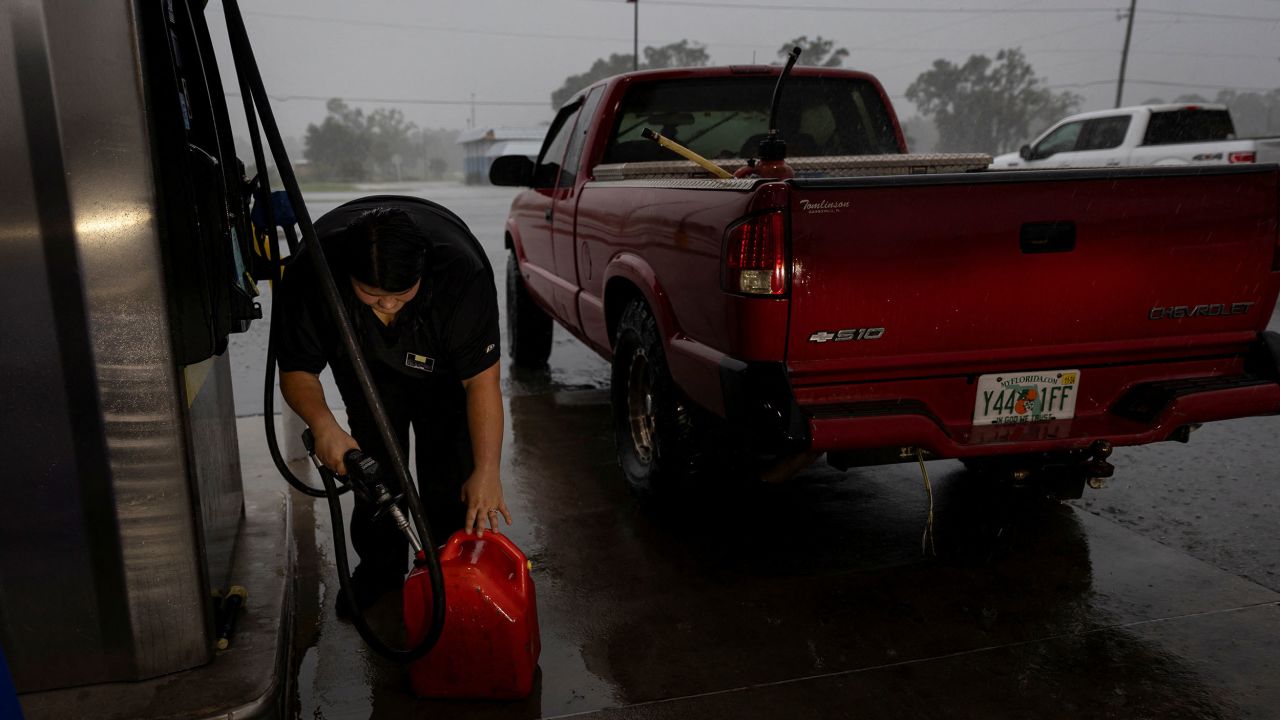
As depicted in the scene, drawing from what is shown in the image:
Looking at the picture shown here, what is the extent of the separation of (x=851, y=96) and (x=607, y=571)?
3.04 metres

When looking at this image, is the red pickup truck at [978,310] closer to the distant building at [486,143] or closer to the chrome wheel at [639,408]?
the chrome wheel at [639,408]

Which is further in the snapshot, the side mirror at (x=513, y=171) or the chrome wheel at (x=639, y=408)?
the side mirror at (x=513, y=171)

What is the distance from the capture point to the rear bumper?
2.80 metres

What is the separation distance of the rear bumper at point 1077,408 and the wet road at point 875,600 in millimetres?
538

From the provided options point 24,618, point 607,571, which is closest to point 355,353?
point 24,618

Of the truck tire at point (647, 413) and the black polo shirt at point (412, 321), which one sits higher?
the black polo shirt at point (412, 321)

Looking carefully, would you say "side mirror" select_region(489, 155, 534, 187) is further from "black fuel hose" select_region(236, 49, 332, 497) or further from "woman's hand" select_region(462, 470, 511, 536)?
"woman's hand" select_region(462, 470, 511, 536)

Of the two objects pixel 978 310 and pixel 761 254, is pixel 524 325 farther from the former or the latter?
pixel 978 310

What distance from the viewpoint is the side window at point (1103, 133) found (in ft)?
43.2

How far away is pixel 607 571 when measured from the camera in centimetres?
341

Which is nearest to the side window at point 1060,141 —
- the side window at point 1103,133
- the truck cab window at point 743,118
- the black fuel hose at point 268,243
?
the side window at point 1103,133

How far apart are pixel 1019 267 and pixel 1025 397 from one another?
16.5 inches

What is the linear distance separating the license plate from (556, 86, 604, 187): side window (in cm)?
260

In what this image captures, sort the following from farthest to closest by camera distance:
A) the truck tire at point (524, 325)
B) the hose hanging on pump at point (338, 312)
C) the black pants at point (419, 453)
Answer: the truck tire at point (524, 325) → the black pants at point (419, 453) → the hose hanging on pump at point (338, 312)
